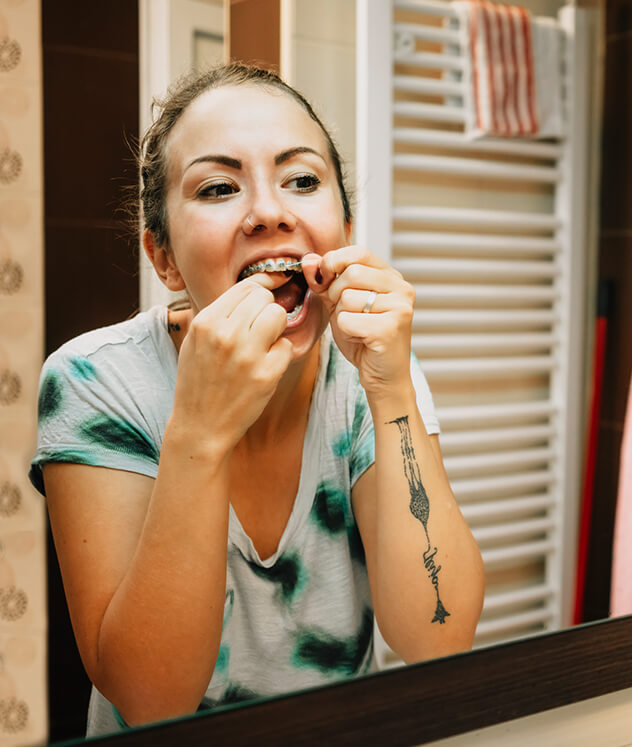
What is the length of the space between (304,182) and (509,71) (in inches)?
16.1

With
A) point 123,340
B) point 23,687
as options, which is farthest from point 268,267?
point 23,687

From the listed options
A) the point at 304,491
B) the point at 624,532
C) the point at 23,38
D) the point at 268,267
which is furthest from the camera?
the point at 624,532

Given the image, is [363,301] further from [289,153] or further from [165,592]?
[165,592]

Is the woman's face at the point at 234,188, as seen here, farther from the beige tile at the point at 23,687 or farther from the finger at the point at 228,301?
the beige tile at the point at 23,687

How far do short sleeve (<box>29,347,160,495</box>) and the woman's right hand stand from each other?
5 cm

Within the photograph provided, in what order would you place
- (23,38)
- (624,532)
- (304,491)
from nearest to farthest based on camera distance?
1. (23,38)
2. (304,491)
3. (624,532)

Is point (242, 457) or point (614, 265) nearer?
point (242, 457)

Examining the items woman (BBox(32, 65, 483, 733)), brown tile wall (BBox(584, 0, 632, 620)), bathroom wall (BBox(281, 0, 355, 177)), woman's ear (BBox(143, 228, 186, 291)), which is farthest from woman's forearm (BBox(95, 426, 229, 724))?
brown tile wall (BBox(584, 0, 632, 620))

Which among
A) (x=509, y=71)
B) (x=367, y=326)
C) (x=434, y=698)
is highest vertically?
(x=509, y=71)

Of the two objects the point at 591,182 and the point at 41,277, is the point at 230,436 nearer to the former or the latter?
the point at 41,277

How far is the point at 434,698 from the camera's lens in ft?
2.08

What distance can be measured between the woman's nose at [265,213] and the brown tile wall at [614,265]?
0.46m

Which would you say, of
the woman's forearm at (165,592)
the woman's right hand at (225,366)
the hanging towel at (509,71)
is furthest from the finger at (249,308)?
the hanging towel at (509,71)

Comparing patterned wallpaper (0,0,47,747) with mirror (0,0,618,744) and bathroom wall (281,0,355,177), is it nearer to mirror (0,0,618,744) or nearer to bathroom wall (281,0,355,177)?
mirror (0,0,618,744)
